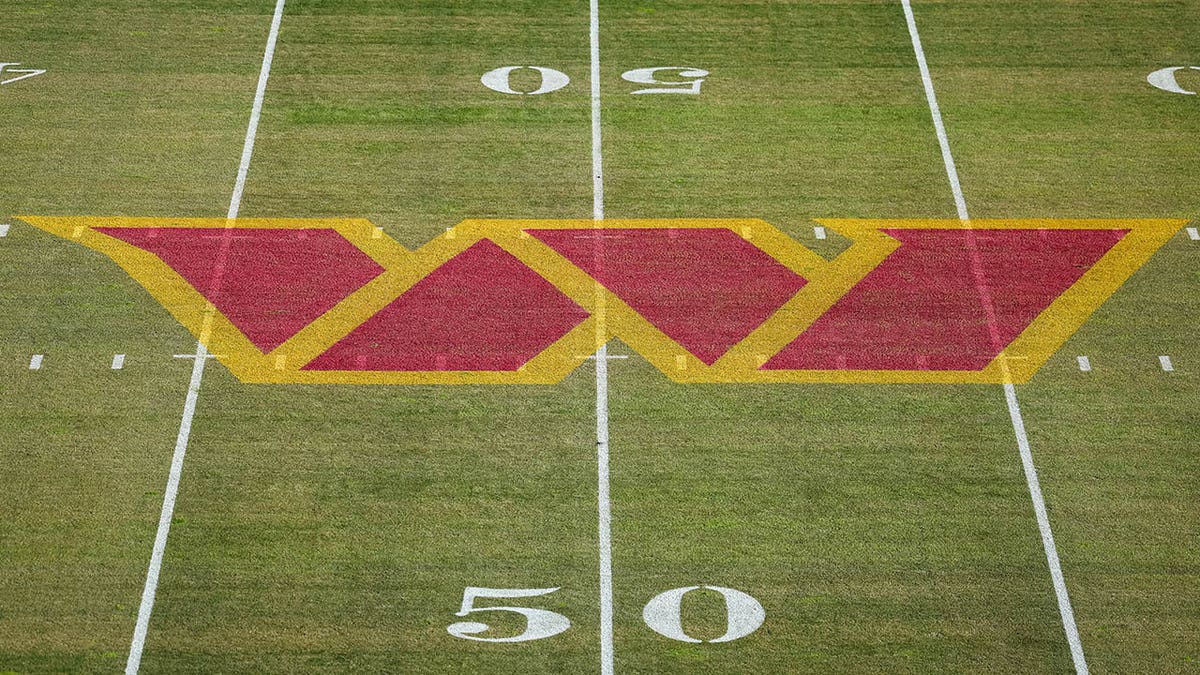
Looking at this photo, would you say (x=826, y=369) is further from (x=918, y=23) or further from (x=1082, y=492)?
(x=918, y=23)

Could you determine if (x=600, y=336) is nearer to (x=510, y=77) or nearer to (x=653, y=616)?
(x=653, y=616)

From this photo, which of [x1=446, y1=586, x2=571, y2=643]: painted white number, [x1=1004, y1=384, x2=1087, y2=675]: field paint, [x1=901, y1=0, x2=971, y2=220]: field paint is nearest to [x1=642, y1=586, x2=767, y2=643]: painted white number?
[x1=446, y1=586, x2=571, y2=643]: painted white number

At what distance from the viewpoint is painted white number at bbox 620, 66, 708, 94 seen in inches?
610

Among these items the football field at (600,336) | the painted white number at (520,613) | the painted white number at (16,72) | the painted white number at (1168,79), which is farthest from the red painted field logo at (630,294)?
the painted white number at (16,72)

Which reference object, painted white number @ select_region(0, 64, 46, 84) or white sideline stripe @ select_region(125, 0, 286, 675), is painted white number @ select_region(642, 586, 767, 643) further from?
painted white number @ select_region(0, 64, 46, 84)

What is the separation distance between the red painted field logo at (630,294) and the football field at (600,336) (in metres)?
0.04

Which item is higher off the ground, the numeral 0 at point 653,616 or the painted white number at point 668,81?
the painted white number at point 668,81

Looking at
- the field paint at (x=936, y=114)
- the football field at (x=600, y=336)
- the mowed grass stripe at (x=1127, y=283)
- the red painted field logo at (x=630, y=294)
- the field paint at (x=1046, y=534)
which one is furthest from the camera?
the field paint at (x=936, y=114)

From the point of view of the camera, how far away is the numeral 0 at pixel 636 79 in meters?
15.5

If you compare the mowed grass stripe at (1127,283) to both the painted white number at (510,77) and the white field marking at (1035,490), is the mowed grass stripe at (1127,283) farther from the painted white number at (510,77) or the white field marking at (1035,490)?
the painted white number at (510,77)

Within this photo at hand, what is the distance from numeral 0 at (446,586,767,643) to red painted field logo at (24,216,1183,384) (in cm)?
219

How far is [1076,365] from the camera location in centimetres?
1254

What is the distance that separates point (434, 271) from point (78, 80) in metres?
4.95

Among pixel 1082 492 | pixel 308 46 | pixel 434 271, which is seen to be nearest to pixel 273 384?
pixel 434 271
